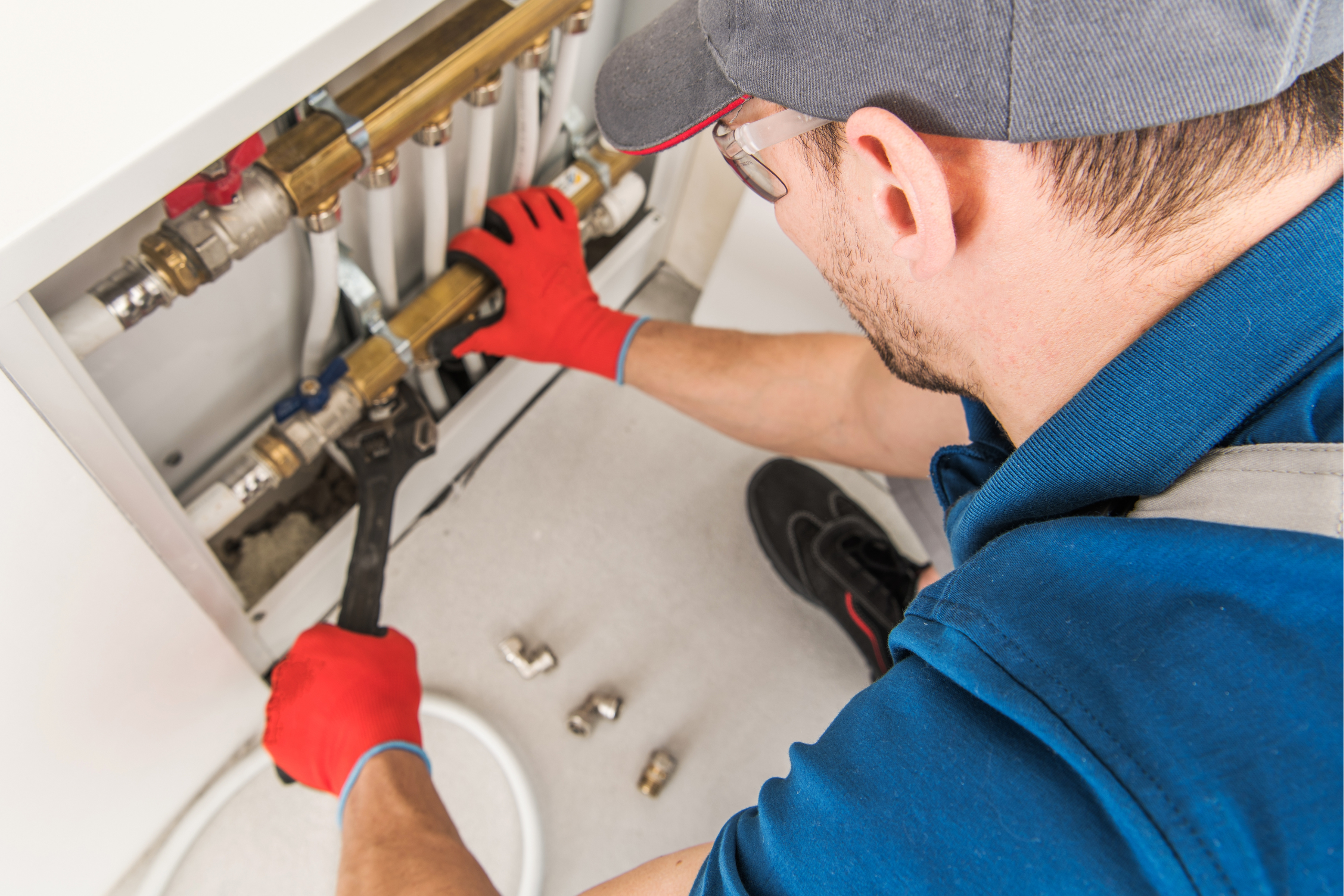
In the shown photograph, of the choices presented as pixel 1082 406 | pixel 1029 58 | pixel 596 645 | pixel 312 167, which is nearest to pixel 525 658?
pixel 596 645

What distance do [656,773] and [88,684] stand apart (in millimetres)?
664

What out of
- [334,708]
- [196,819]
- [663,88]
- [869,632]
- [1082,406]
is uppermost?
[663,88]

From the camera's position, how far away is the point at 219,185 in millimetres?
527

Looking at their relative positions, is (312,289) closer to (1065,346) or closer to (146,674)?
(146,674)

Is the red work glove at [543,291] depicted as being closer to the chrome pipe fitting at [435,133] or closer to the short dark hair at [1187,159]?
the chrome pipe fitting at [435,133]

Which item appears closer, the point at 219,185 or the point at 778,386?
the point at 219,185

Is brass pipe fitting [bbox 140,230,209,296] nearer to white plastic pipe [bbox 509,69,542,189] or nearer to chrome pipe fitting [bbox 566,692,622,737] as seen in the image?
white plastic pipe [bbox 509,69,542,189]

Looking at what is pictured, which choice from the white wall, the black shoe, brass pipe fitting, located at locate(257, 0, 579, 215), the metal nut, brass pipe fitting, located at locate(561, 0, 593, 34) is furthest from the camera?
the black shoe

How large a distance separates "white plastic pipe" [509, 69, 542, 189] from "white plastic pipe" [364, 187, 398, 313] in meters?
0.18

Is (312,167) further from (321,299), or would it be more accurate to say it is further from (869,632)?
(869,632)

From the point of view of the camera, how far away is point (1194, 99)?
1.12 feet

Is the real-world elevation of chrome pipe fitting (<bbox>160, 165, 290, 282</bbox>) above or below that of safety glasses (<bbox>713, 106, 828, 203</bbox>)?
above

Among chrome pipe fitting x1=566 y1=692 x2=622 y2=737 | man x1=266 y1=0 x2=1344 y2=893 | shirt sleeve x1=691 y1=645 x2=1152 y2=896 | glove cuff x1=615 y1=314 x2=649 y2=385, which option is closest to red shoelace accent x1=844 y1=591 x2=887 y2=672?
chrome pipe fitting x1=566 y1=692 x2=622 y2=737

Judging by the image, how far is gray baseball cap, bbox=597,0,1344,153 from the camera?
33 centimetres
